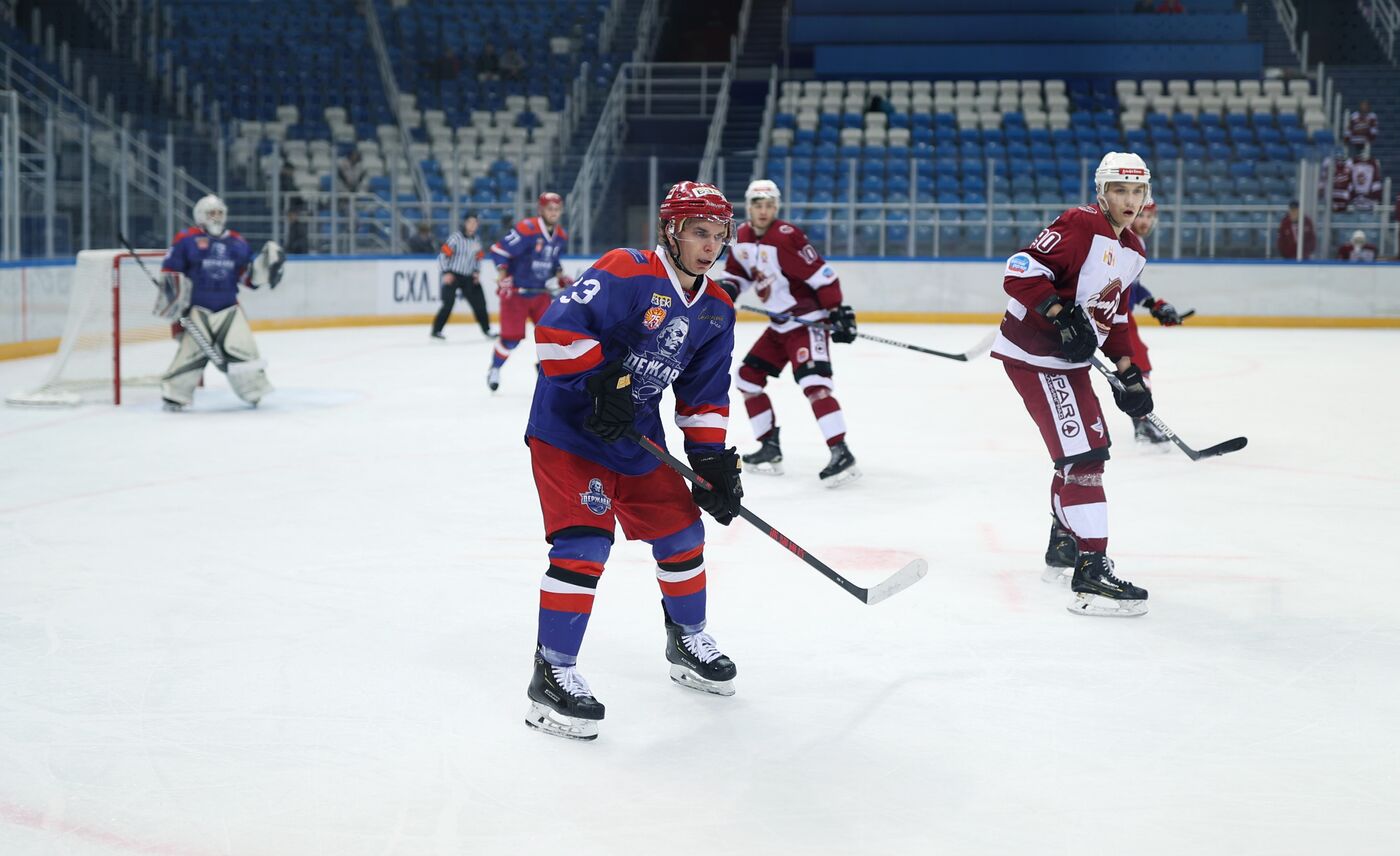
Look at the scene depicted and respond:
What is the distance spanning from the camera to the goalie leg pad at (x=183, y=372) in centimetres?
866

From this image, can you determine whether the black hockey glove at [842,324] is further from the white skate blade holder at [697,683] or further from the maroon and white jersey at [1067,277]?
the white skate blade holder at [697,683]

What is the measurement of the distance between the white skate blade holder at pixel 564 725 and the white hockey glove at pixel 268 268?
6142mm

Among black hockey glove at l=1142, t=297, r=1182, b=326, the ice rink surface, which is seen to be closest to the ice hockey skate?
the ice rink surface

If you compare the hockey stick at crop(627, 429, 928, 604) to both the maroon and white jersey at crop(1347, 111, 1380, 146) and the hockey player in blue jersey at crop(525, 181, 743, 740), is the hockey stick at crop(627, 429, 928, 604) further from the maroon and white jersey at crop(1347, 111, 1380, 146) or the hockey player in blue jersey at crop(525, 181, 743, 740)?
the maroon and white jersey at crop(1347, 111, 1380, 146)

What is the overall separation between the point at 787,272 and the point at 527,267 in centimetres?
407

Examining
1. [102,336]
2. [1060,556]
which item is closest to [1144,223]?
[1060,556]

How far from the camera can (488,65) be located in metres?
20.9

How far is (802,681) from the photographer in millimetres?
3621

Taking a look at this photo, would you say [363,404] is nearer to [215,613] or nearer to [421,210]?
[215,613]

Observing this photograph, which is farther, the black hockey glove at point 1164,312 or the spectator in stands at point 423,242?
the spectator in stands at point 423,242

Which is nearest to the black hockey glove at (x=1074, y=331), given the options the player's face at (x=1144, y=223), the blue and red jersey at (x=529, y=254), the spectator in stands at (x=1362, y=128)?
the player's face at (x=1144, y=223)

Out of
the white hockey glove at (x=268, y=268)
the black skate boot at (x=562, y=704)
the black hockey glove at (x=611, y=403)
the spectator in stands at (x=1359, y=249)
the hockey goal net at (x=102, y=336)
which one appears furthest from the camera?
the spectator in stands at (x=1359, y=249)

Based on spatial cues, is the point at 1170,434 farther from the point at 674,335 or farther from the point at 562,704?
the point at 562,704

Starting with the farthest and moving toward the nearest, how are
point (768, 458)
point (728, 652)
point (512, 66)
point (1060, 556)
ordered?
point (512, 66) → point (768, 458) → point (1060, 556) → point (728, 652)
